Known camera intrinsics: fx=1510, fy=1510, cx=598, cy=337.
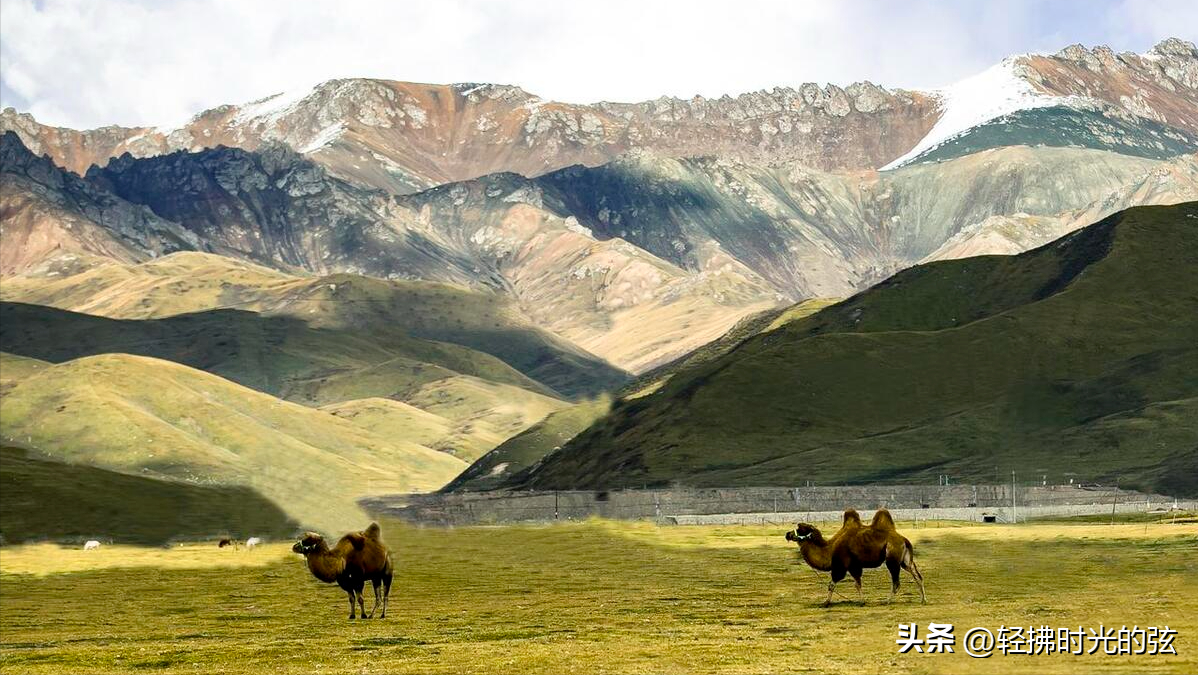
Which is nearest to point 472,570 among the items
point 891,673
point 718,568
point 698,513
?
point 718,568

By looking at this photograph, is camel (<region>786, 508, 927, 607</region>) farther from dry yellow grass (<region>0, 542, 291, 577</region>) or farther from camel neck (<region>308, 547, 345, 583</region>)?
dry yellow grass (<region>0, 542, 291, 577</region>)

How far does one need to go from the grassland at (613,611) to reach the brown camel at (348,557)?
188 cm

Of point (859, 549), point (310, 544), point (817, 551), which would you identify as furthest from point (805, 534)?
point (310, 544)

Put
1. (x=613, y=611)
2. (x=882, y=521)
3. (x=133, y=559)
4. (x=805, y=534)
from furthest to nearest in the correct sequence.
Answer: (x=133, y=559)
(x=613, y=611)
(x=805, y=534)
(x=882, y=521)

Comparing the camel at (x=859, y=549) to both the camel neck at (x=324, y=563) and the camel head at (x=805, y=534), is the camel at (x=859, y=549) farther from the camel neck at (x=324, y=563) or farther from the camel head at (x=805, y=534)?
the camel neck at (x=324, y=563)

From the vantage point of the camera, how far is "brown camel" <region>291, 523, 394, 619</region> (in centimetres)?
5097

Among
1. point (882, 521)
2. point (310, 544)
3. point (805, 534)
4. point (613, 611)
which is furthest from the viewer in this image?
point (613, 611)

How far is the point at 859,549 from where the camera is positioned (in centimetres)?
5112

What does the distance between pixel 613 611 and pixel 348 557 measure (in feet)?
37.9

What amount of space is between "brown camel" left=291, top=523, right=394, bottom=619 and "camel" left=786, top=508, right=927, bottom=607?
46.4ft

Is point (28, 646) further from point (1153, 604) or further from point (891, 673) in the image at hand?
point (1153, 604)

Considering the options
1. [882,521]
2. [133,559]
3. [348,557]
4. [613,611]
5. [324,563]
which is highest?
[882,521]

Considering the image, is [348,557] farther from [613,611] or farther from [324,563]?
[613,611]

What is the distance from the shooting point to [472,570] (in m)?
101
